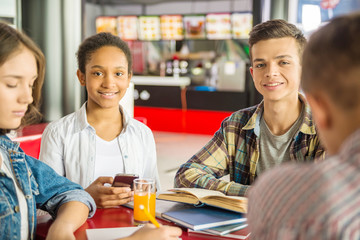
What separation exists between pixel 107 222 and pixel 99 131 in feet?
2.36

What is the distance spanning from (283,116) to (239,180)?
0.34 m

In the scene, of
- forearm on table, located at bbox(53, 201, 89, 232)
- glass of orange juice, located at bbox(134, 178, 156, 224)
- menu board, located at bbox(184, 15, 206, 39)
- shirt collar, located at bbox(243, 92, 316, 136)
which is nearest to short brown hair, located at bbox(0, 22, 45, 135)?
forearm on table, located at bbox(53, 201, 89, 232)

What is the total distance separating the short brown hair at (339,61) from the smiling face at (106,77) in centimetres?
134

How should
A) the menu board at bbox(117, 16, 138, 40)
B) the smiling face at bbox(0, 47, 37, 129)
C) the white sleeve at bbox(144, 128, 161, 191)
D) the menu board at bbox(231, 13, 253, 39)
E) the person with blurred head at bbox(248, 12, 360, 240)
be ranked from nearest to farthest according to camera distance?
the person with blurred head at bbox(248, 12, 360, 240), the smiling face at bbox(0, 47, 37, 129), the white sleeve at bbox(144, 128, 161, 191), the menu board at bbox(231, 13, 253, 39), the menu board at bbox(117, 16, 138, 40)

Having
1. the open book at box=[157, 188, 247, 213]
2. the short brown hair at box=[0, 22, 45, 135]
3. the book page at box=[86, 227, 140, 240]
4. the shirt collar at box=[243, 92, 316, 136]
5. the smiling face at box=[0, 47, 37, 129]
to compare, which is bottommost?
the book page at box=[86, 227, 140, 240]

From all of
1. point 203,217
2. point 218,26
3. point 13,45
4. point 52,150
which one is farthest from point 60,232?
point 218,26

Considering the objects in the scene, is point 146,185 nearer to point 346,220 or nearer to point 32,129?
point 346,220

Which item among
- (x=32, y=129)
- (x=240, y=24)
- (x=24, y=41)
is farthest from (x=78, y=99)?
(x=240, y=24)

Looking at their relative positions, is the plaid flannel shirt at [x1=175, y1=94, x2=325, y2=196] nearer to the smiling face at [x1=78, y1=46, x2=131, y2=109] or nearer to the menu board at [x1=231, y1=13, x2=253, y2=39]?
the smiling face at [x1=78, y1=46, x2=131, y2=109]

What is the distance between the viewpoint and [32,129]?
357 cm

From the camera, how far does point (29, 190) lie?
115 cm

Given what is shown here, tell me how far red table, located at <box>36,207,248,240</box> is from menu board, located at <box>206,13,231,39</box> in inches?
Result: 266

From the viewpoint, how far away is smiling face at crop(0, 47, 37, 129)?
3.46ft

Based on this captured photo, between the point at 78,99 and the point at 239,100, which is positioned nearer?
the point at 78,99
